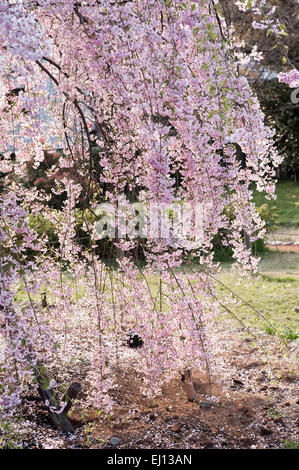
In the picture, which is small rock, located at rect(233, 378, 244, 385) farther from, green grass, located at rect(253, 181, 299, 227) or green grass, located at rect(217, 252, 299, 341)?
green grass, located at rect(253, 181, 299, 227)

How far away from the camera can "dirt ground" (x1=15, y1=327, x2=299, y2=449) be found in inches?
110

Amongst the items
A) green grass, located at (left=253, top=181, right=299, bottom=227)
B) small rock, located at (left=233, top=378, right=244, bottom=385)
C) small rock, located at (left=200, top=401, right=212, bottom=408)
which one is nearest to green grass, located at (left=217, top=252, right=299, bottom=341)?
small rock, located at (left=233, top=378, right=244, bottom=385)

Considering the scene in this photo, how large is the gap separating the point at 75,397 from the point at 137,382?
54cm

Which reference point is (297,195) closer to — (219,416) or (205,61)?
(219,416)

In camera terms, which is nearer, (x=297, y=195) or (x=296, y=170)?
(x=297, y=195)

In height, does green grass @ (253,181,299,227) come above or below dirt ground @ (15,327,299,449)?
above

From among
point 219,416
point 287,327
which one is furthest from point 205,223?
point 287,327

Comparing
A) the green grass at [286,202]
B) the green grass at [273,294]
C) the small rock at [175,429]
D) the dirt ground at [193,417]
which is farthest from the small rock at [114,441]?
the green grass at [286,202]

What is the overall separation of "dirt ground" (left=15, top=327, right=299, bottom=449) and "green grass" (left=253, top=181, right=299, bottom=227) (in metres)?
6.44

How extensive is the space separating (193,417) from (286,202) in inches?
403

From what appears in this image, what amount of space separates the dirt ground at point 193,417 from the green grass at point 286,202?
644 centimetres

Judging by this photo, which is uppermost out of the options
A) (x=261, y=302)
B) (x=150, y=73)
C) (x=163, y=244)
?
(x=150, y=73)

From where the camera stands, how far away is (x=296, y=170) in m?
15.7

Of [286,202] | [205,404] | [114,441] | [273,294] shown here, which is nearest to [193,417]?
[205,404]
